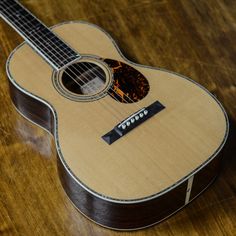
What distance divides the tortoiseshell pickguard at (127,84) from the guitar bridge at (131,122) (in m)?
0.05

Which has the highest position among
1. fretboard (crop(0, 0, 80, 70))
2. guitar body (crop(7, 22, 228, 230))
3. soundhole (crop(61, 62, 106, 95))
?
fretboard (crop(0, 0, 80, 70))

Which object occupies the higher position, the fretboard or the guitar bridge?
the fretboard

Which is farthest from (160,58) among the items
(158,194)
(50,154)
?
(158,194)

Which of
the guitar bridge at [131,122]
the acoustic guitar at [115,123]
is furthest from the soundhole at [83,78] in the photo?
the guitar bridge at [131,122]

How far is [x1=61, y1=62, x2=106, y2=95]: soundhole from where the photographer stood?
59.4 inches

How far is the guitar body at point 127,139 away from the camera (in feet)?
4.26

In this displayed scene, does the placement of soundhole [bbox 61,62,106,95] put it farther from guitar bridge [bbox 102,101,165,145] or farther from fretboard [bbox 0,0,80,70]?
guitar bridge [bbox 102,101,165,145]

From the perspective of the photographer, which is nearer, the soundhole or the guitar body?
the guitar body

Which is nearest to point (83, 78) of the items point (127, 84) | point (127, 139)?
point (127, 84)

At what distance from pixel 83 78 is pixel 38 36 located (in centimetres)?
20

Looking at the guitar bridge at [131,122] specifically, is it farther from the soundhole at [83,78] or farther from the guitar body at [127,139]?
the soundhole at [83,78]

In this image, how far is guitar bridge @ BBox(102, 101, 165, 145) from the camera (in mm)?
1373

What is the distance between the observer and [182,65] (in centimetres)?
172

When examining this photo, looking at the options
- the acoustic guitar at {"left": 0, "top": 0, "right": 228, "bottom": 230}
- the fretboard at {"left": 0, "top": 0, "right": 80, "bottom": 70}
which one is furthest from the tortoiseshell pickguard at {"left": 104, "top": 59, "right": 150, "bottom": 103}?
the fretboard at {"left": 0, "top": 0, "right": 80, "bottom": 70}
